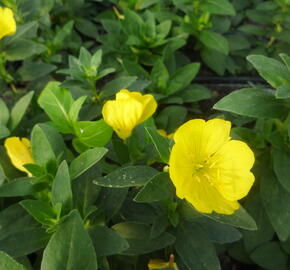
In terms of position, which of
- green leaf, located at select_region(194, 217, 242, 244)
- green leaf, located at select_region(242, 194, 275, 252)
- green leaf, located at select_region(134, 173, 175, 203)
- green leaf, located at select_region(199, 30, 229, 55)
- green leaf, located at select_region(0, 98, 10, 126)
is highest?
green leaf, located at select_region(134, 173, 175, 203)

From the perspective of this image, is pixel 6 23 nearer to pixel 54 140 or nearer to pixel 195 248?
pixel 54 140

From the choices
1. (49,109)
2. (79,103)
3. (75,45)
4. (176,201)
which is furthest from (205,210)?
(75,45)

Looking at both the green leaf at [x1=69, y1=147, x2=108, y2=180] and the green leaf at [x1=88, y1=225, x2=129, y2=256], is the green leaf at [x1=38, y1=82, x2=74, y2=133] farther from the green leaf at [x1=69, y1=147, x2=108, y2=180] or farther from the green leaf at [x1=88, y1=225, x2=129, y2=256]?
the green leaf at [x1=88, y1=225, x2=129, y2=256]

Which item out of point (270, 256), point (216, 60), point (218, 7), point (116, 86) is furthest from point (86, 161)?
point (216, 60)

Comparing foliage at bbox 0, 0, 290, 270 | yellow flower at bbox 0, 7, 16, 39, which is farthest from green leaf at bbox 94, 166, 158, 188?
yellow flower at bbox 0, 7, 16, 39

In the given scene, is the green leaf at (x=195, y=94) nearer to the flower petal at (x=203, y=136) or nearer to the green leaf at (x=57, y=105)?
the green leaf at (x=57, y=105)

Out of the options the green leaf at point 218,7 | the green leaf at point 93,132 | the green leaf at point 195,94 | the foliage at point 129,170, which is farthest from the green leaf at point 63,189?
the green leaf at point 218,7
